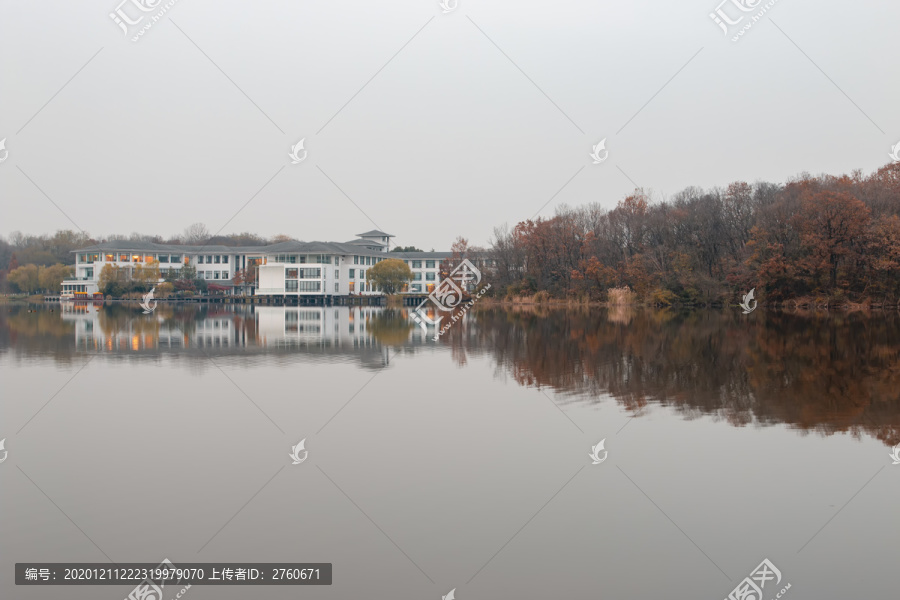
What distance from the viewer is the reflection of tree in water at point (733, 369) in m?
11.3

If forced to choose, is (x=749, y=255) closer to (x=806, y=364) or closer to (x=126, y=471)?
(x=806, y=364)

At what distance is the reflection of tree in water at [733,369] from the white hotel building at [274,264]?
61.2 meters

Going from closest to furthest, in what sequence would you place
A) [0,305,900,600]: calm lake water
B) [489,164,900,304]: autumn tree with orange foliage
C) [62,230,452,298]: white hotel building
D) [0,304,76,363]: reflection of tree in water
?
1. [0,305,900,600]: calm lake water
2. [0,304,76,363]: reflection of tree in water
3. [489,164,900,304]: autumn tree with orange foliage
4. [62,230,452,298]: white hotel building

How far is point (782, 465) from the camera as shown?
8164mm

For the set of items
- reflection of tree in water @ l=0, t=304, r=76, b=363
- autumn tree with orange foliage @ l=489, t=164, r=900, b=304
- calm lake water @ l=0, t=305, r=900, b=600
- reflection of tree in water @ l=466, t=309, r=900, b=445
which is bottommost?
calm lake water @ l=0, t=305, r=900, b=600

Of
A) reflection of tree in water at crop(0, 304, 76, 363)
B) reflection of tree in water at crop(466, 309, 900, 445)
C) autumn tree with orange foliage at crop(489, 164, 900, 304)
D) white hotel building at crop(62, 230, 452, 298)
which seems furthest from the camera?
white hotel building at crop(62, 230, 452, 298)

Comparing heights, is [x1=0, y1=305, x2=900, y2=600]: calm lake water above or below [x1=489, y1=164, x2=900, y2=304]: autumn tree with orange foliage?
below

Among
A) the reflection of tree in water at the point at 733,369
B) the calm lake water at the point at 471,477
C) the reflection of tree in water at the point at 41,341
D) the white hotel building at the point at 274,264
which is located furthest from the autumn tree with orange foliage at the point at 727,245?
the reflection of tree in water at the point at 41,341

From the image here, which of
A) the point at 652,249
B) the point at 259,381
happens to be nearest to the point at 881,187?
the point at 652,249

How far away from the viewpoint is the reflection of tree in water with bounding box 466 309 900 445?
36.9ft

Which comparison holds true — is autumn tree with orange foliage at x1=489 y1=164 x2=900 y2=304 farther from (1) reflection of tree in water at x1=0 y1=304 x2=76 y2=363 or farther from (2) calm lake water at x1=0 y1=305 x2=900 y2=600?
(1) reflection of tree in water at x1=0 y1=304 x2=76 y2=363

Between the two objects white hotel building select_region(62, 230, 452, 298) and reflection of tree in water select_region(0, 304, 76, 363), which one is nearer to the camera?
reflection of tree in water select_region(0, 304, 76, 363)

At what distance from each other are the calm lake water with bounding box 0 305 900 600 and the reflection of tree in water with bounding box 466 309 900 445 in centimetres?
10

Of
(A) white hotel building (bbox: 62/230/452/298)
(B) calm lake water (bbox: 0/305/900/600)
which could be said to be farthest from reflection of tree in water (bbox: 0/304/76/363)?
(A) white hotel building (bbox: 62/230/452/298)
